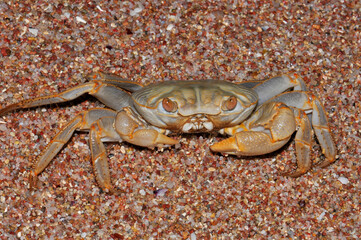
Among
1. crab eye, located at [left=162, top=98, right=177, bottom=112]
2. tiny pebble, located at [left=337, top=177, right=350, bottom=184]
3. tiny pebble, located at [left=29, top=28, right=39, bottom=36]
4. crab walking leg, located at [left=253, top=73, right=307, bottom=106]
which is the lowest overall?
tiny pebble, located at [left=337, top=177, right=350, bottom=184]

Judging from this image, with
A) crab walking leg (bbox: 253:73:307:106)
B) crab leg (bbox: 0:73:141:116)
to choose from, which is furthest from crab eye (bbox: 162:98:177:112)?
crab walking leg (bbox: 253:73:307:106)

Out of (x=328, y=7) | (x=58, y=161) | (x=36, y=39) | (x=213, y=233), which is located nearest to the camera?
(x=213, y=233)

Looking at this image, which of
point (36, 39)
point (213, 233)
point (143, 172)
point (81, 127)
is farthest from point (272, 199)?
point (36, 39)

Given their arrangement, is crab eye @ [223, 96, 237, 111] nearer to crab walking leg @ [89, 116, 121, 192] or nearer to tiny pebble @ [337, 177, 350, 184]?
crab walking leg @ [89, 116, 121, 192]

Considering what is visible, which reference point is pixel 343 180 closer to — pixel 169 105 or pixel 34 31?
pixel 169 105

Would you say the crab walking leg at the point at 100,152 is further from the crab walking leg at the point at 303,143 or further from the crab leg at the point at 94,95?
the crab walking leg at the point at 303,143

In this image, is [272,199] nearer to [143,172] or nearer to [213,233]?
[213,233]
